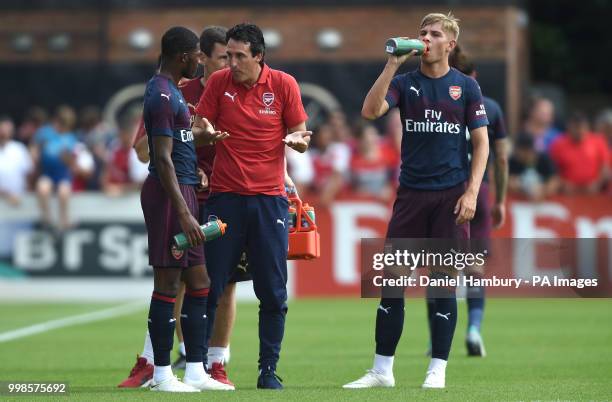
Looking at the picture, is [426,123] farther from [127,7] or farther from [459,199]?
[127,7]

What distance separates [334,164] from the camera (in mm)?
21344

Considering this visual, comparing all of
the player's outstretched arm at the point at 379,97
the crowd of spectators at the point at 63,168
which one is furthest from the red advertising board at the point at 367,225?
the player's outstretched arm at the point at 379,97

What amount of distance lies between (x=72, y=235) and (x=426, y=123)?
11.8 meters

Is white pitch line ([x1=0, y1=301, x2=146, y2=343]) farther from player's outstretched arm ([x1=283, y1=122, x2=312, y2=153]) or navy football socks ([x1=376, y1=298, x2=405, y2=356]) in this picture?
player's outstretched arm ([x1=283, y1=122, x2=312, y2=153])

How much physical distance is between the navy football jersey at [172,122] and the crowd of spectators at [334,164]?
10.9 metres

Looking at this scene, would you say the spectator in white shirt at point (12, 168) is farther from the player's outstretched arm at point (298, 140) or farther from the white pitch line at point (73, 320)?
the player's outstretched arm at point (298, 140)

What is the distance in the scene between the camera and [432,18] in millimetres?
9992

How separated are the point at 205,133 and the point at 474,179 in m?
1.83

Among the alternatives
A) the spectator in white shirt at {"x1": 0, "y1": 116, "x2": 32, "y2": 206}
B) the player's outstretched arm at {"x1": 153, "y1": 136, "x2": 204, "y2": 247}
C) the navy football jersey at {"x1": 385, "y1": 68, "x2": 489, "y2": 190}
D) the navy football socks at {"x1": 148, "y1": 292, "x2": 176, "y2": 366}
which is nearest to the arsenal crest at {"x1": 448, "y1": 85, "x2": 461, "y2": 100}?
the navy football jersey at {"x1": 385, "y1": 68, "x2": 489, "y2": 190}

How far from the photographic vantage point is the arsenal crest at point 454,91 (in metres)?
10.0

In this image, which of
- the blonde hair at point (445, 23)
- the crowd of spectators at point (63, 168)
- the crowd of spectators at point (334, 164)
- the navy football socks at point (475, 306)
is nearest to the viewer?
the blonde hair at point (445, 23)

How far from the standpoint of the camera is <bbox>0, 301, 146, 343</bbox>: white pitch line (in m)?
15.5

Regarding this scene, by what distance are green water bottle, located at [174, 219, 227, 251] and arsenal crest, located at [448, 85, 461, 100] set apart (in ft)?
5.87

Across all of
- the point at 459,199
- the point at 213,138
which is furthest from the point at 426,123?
the point at 213,138
